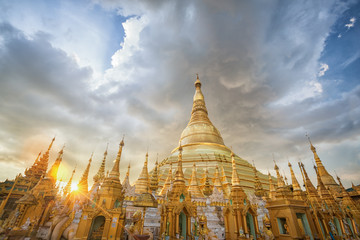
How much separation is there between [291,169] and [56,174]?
23.6 meters

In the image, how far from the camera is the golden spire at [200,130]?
36397mm

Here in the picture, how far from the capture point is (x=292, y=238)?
10.8m

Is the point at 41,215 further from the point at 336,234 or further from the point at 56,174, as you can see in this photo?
the point at 336,234

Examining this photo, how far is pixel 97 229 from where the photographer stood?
34.3 feet

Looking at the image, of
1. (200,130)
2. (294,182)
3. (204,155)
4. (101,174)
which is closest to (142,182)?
(101,174)

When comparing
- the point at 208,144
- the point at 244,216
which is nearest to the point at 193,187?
the point at 244,216

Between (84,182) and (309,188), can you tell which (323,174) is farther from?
(84,182)

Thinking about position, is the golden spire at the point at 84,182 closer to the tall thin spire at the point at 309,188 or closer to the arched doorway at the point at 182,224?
the arched doorway at the point at 182,224

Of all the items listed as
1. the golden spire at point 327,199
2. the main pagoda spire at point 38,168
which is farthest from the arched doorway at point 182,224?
the main pagoda spire at point 38,168

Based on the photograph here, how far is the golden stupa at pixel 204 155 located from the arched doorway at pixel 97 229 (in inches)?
480

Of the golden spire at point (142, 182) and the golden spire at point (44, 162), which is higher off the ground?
the golden spire at point (44, 162)

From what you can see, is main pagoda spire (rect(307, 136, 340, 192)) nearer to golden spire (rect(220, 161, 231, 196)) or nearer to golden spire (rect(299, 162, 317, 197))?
golden spire (rect(299, 162, 317, 197))

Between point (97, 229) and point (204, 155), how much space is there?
21.5 m

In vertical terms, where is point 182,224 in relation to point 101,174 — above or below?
below
